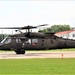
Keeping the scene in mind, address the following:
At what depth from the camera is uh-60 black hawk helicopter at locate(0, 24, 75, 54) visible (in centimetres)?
3500

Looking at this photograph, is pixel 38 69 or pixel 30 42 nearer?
pixel 38 69

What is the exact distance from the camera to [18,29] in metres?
34.4

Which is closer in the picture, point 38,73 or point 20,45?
point 38,73

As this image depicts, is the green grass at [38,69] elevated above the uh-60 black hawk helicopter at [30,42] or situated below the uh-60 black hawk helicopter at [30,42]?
below

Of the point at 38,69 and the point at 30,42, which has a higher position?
the point at 30,42

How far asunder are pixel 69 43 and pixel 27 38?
543 cm

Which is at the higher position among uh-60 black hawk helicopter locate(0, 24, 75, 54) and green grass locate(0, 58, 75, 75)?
uh-60 black hawk helicopter locate(0, 24, 75, 54)

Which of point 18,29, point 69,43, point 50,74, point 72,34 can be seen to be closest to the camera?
point 50,74

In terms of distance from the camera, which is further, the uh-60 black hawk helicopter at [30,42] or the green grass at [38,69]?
the uh-60 black hawk helicopter at [30,42]

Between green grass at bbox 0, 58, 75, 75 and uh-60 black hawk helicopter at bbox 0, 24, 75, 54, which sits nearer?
green grass at bbox 0, 58, 75, 75

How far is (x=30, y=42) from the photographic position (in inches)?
1399

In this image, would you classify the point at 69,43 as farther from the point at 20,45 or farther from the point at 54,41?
the point at 20,45

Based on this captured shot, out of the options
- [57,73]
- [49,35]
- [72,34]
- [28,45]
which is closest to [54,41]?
[49,35]

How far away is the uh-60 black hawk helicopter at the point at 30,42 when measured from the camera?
3500cm
